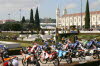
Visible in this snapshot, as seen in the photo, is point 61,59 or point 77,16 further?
point 77,16

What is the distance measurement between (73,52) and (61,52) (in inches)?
40.8

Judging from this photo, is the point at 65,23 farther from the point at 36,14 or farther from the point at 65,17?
the point at 36,14

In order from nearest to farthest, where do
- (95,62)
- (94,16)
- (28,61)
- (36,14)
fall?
(28,61)
(95,62)
(36,14)
(94,16)

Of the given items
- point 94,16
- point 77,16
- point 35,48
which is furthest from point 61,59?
point 77,16

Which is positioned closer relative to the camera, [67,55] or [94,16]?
[67,55]

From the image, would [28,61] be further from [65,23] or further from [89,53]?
[65,23]

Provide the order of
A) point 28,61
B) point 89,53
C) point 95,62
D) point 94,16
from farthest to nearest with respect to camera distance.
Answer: point 94,16 → point 89,53 → point 95,62 → point 28,61

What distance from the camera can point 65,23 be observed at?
111750mm

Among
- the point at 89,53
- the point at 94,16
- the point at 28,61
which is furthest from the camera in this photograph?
the point at 94,16

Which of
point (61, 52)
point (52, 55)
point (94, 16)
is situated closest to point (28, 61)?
point (52, 55)

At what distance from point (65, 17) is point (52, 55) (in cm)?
10178

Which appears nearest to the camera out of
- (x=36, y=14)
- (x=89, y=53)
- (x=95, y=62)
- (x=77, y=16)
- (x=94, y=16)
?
(x=95, y=62)

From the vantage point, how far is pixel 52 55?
11.6 meters

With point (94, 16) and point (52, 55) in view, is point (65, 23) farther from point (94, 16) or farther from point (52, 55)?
point (52, 55)
